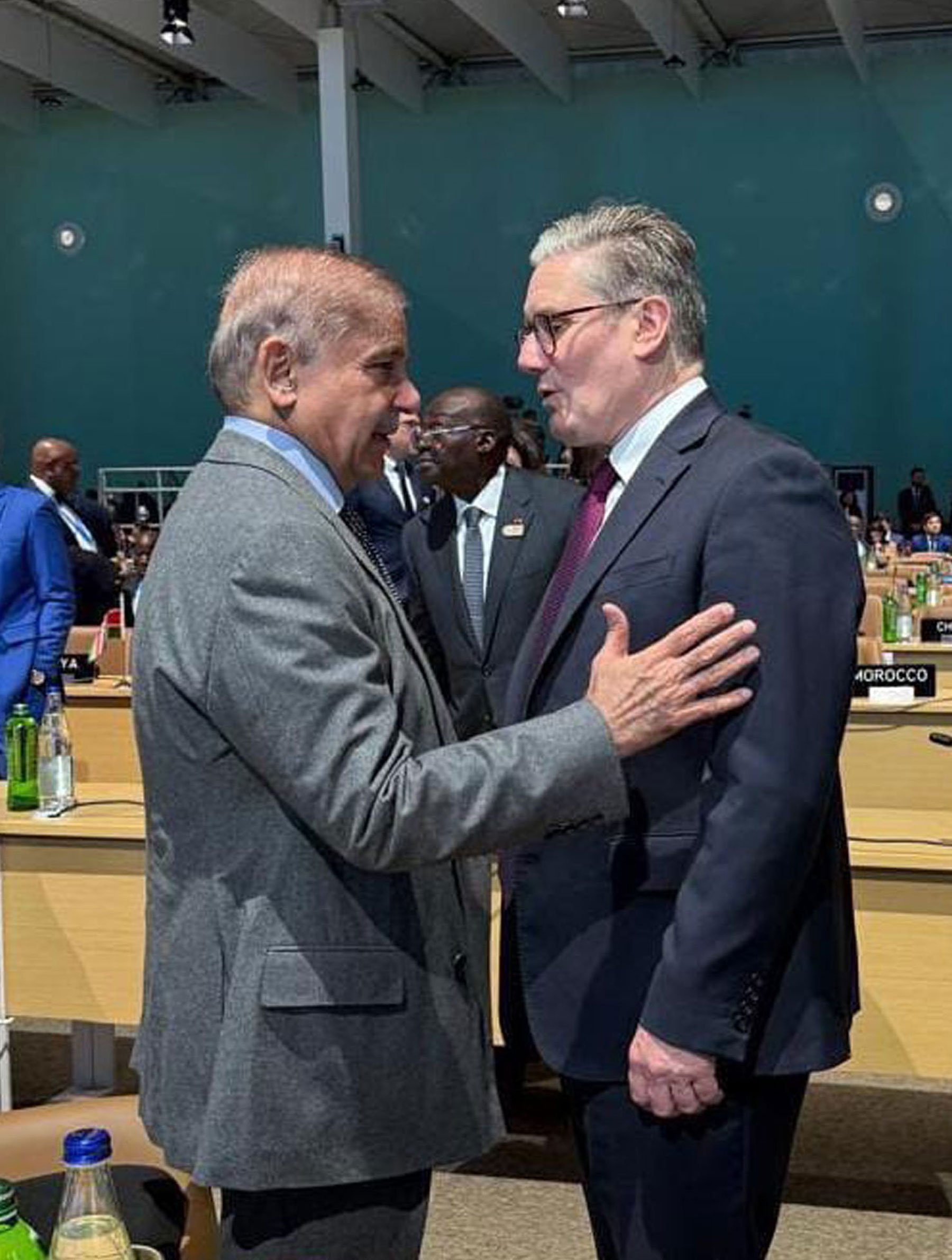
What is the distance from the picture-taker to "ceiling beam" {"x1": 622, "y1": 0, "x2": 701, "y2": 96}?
14.6m

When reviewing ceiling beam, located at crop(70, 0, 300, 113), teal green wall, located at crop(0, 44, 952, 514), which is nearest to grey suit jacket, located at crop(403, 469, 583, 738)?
ceiling beam, located at crop(70, 0, 300, 113)

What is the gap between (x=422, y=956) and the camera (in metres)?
1.45

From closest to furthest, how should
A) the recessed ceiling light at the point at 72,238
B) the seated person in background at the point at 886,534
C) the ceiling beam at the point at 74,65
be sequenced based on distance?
1. the seated person in background at the point at 886,534
2. the ceiling beam at the point at 74,65
3. the recessed ceiling light at the point at 72,238

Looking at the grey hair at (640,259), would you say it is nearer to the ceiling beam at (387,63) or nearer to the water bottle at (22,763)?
the water bottle at (22,763)

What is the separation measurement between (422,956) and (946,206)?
53.8 feet

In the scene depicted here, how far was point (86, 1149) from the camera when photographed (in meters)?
1.13

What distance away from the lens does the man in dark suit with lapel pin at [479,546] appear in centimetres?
392

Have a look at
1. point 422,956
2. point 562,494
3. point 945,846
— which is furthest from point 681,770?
point 562,494

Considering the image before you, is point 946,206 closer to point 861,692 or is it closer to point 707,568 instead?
point 861,692

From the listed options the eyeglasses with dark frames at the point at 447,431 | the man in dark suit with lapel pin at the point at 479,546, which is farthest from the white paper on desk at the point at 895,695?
the eyeglasses with dark frames at the point at 447,431

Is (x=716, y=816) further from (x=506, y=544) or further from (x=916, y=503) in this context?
(x=916, y=503)

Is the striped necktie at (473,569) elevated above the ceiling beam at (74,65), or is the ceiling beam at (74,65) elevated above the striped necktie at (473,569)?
the ceiling beam at (74,65)

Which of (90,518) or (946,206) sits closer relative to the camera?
(90,518)

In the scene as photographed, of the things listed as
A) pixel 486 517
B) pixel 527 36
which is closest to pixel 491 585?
pixel 486 517
